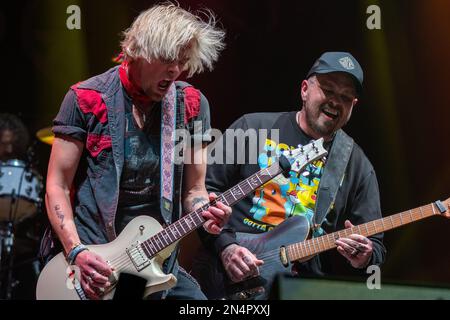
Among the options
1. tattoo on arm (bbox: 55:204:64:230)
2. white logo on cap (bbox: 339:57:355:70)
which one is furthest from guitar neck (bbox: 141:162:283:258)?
white logo on cap (bbox: 339:57:355:70)

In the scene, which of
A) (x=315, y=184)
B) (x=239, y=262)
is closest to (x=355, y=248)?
(x=315, y=184)

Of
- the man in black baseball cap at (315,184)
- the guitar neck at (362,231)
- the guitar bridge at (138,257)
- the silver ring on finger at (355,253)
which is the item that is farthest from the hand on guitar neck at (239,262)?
the guitar bridge at (138,257)

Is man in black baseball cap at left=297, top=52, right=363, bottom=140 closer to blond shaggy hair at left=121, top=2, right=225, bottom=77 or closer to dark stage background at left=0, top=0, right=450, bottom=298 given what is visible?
dark stage background at left=0, top=0, right=450, bottom=298

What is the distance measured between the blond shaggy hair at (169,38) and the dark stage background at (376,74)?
2.89 feet

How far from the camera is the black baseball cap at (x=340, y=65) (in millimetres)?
4410

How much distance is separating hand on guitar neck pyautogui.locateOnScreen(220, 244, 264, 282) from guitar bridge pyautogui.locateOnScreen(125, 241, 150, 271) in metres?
0.67

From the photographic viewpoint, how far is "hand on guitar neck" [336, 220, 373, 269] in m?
4.14

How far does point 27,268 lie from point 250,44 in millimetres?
2977

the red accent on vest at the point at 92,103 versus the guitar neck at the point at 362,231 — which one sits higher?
the red accent on vest at the point at 92,103

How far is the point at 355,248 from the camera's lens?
4.14 m

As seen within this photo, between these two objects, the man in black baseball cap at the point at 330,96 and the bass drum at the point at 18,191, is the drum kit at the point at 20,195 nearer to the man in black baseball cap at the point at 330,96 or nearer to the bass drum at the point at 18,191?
the bass drum at the point at 18,191

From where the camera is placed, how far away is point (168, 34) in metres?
3.62
